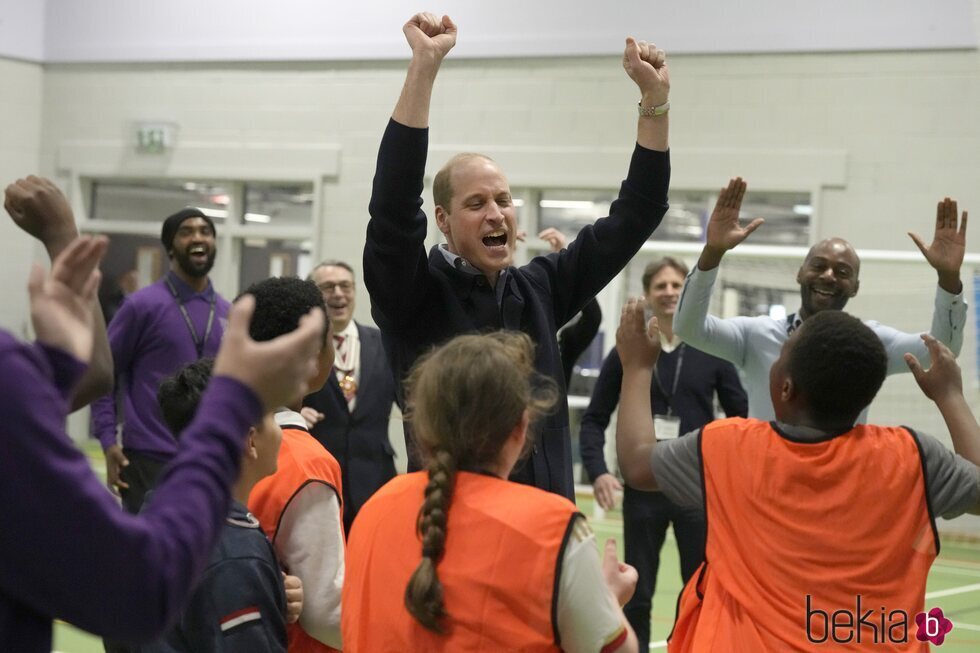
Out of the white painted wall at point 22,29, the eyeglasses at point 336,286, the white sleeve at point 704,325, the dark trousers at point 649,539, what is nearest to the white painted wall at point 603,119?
the white painted wall at point 22,29

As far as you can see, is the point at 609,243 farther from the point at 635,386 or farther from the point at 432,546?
the point at 432,546

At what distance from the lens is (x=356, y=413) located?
4.90 meters

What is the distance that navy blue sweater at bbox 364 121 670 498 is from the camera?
2.38 metres

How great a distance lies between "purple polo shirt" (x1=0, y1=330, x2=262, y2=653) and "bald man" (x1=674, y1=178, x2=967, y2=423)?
225cm

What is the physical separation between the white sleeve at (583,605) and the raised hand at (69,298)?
77cm

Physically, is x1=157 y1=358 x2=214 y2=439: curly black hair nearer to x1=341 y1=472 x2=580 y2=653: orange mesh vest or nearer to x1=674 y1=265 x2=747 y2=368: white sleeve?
x1=341 y1=472 x2=580 y2=653: orange mesh vest

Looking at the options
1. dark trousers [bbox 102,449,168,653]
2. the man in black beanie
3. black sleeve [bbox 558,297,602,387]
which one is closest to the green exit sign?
the man in black beanie

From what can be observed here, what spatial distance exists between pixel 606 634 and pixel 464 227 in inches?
46.2

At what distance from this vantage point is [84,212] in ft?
40.7

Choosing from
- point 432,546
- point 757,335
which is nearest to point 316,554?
point 432,546

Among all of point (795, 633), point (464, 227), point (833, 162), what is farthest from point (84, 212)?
point (795, 633)

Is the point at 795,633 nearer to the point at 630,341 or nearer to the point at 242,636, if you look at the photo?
the point at 630,341

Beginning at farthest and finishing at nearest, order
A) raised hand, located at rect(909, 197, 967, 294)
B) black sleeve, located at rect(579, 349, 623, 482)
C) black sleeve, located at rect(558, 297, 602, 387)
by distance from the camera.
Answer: black sleeve, located at rect(579, 349, 623, 482) < black sleeve, located at rect(558, 297, 602, 387) < raised hand, located at rect(909, 197, 967, 294)

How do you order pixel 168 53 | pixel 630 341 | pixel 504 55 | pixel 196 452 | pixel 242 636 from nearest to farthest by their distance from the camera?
pixel 196 452
pixel 242 636
pixel 630 341
pixel 504 55
pixel 168 53
